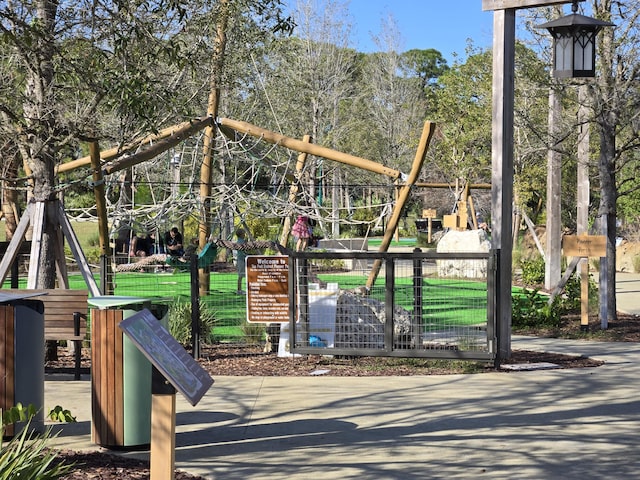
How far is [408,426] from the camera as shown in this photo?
778 centimetres

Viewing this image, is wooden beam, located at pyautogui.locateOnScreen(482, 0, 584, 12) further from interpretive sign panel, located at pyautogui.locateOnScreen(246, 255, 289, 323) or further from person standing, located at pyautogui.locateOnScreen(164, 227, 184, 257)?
person standing, located at pyautogui.locateOnScreen(164, 227, 184, 257)

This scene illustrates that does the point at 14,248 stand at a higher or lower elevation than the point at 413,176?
lower

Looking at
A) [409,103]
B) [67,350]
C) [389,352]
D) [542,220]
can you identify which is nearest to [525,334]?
[389,352]

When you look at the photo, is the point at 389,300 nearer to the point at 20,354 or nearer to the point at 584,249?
the point at 584,249

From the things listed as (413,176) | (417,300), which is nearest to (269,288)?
(417,300)

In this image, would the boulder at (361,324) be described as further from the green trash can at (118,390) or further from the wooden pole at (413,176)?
the green trash can at (118,390)

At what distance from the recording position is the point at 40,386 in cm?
702

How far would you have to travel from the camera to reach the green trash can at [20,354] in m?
6.71

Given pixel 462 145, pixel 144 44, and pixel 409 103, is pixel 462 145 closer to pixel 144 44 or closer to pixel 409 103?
pixel 409 103

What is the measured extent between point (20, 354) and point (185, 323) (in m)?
5.18

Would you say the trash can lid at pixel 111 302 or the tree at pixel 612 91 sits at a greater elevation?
the tree at pixel 612 91

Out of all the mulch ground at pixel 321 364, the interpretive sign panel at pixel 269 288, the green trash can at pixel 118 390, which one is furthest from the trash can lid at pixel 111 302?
the interpretive sign panel at pixel 269 288

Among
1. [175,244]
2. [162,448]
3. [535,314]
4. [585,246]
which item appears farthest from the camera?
[175,244]

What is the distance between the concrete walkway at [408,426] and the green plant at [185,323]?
199cm
